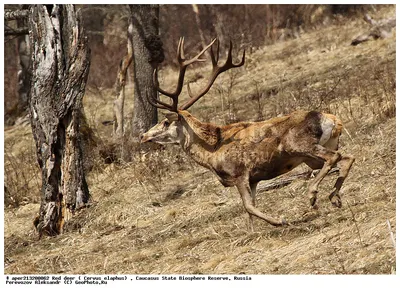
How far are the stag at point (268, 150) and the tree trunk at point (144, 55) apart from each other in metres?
4.60

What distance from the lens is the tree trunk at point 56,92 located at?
1187cm

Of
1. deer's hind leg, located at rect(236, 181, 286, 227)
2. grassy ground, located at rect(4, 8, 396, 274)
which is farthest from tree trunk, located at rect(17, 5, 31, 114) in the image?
deer's hind leg, located at rect(236, 181, 286, 227)

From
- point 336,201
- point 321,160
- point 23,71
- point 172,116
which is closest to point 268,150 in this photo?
point 321,160

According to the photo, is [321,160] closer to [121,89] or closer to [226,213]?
[226,213]

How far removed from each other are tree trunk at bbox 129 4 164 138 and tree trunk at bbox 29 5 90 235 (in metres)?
3.35

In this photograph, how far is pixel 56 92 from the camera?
1191 cm

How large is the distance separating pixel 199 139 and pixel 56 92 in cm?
225

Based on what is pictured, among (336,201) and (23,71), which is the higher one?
(23,71)

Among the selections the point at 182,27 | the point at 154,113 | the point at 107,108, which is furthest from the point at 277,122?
the point at 182,27

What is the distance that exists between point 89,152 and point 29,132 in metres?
5.69

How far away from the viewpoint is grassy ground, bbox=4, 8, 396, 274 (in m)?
9.20

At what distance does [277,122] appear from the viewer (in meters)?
10.3

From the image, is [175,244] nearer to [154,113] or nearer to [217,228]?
[217,228]

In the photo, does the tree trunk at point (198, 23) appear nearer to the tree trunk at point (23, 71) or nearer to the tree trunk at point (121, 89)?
the tree trunk at point (23, 71)
